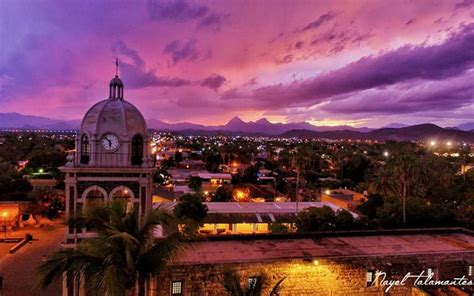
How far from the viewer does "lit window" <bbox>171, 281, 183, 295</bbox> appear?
43.0ft

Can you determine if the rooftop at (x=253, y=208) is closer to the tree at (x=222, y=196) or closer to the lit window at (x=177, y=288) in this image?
the tree at (x=222, y=196)

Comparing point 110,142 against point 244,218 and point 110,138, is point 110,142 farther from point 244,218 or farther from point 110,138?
point 244,218

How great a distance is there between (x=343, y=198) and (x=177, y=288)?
35.3 metres

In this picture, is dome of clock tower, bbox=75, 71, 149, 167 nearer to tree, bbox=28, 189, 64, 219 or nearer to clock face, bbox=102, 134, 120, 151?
clock face, bbox=102, 134, 120, 151

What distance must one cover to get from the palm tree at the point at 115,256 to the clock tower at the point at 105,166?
4.73 meters

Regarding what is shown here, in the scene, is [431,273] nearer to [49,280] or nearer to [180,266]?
[180,266]

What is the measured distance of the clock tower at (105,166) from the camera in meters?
14.1

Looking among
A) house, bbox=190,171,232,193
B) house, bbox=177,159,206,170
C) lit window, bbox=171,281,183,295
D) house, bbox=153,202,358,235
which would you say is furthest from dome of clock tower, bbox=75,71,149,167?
house, bbox=177,159,206,170

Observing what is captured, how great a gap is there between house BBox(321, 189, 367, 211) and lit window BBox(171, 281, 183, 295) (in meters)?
32.3

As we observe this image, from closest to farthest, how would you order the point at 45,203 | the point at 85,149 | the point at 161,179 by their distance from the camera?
the point at 85,149
the point at 45,203
the point at 161,179

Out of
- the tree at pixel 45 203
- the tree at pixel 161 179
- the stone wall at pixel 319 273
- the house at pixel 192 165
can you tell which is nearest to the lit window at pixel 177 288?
the stone wall at pixel 319 273

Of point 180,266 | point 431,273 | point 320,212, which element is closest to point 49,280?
point 180,266

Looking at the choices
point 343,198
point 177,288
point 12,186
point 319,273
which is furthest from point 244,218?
point 12,186

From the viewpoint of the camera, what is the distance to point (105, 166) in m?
14.1
